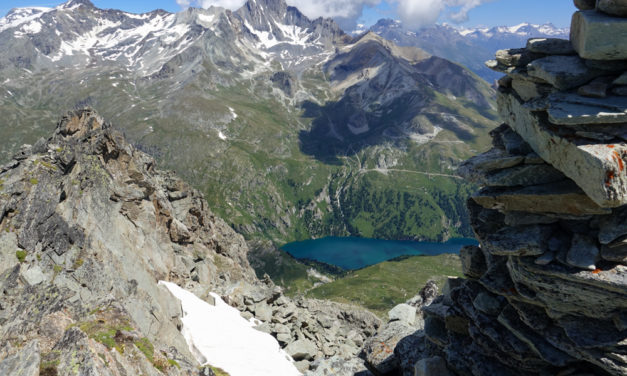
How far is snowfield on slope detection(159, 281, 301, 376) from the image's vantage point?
2567 centimetres

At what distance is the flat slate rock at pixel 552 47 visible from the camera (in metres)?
14.3

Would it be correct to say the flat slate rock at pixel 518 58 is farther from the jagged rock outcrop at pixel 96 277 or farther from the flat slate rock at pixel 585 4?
the jagged rock outcrop at pixel 96 277

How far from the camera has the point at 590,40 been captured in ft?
40.8

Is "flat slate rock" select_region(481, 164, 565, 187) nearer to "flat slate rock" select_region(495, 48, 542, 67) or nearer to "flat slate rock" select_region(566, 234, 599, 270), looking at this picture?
"flat slate rock" select_region(566, 234, 599, 270)

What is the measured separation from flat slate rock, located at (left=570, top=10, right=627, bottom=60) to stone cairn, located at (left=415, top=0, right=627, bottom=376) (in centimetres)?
3

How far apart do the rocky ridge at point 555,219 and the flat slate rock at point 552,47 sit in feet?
0.15

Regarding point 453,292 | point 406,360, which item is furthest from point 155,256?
point 453,292

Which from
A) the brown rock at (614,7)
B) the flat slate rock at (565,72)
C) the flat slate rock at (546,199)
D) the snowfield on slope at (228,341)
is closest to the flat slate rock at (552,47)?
the flat slate rock at (565,72)

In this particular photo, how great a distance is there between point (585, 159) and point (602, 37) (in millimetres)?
4581

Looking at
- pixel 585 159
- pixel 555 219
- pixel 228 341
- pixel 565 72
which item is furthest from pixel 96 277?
pixel 565 72

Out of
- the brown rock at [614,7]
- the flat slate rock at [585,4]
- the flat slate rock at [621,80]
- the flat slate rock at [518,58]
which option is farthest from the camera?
the flat slate rock at [518,58]

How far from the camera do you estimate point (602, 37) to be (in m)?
12.2

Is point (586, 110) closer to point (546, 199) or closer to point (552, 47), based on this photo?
point (546, 199)

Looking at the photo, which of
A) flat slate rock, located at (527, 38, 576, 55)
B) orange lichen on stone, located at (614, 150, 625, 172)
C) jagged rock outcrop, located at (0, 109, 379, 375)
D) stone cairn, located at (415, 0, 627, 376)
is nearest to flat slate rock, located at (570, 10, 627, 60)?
stone cairn, located at (415, 0, 627, 376)
